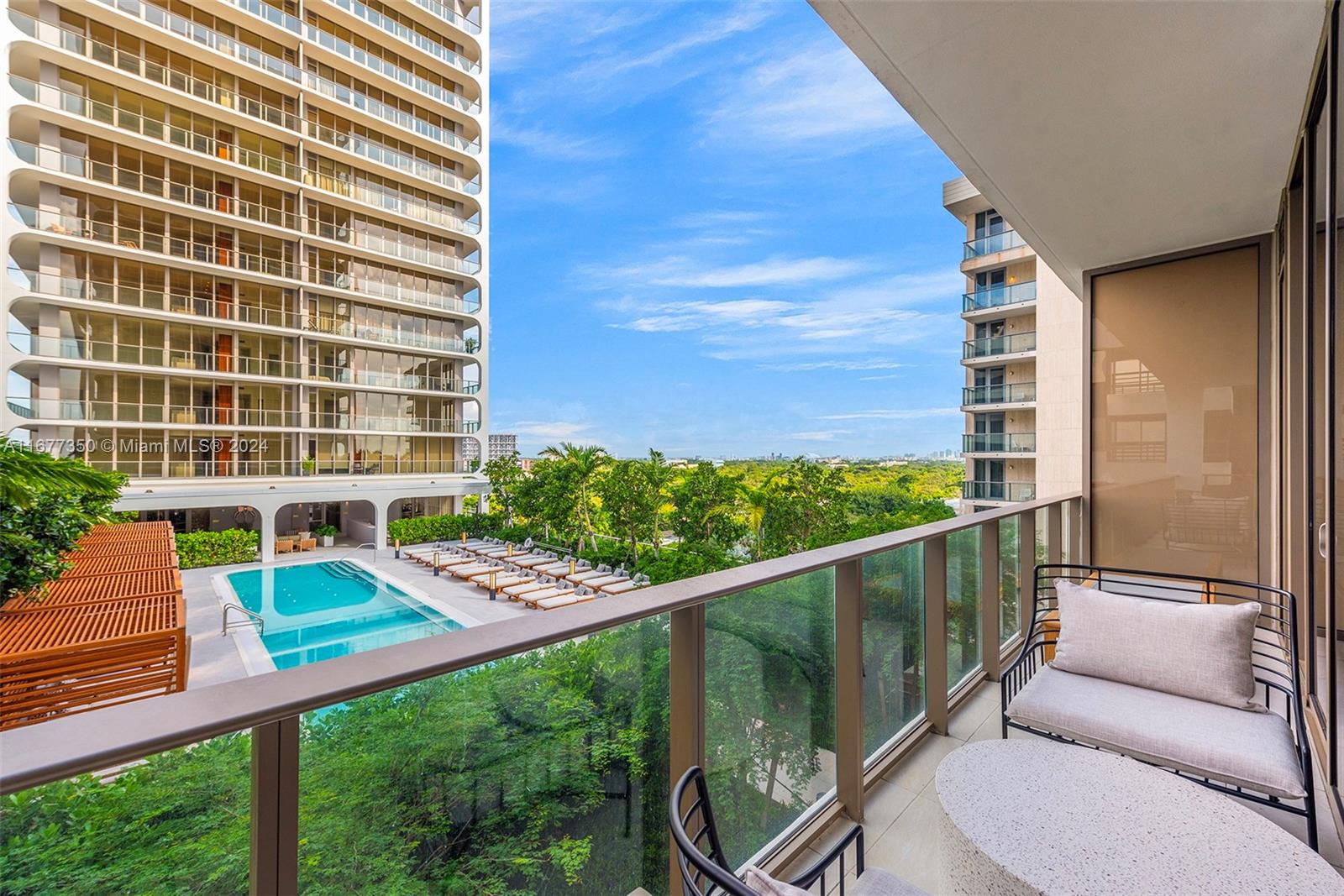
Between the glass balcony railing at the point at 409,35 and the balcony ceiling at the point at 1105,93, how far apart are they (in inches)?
939

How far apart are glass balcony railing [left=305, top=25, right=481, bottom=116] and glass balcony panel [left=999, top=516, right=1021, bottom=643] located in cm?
2366

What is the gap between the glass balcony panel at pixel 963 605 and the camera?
2.65 m

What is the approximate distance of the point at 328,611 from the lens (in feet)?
43.2

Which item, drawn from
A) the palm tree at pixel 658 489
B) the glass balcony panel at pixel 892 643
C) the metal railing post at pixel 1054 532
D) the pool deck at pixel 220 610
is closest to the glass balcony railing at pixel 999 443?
the palm tree at pixel 658 489

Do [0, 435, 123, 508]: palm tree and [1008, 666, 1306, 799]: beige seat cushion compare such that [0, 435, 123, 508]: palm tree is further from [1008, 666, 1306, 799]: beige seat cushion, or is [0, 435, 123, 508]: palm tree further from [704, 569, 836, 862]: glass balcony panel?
[1008, 666, 1306, 799]: beige seat cushion

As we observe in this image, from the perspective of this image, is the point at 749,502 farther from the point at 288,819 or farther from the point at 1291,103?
the point at 288,819

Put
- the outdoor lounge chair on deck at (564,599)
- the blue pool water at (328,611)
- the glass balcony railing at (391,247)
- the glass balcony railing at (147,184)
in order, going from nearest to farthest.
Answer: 1. the blue pool water at (328,611)
2. the outdoor lounge chair on deck at (564,599)
3. the glass balcony railing at (147,184)
4. the glass balcony railing at (391,247)

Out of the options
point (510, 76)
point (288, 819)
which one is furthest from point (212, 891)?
point (510, 76)

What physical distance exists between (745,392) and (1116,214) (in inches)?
1729

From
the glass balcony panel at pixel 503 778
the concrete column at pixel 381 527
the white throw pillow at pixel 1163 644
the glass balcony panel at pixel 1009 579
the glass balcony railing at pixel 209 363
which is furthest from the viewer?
the concrete column at pixel 381 527

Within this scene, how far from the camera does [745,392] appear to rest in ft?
154

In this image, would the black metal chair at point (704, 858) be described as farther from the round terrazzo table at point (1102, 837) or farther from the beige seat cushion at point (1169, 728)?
the beige seat cushion at point (1169, 728)

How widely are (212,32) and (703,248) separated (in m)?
35.7

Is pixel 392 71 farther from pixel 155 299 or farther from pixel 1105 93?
pixel 1105 93
